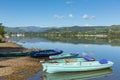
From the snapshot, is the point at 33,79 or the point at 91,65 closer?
the point at 33,79

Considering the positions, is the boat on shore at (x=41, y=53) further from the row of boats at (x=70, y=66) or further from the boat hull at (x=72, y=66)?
Result: the boat hull at (x=72, y=66)

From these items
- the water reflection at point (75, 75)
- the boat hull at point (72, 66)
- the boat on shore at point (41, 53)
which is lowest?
the water reflection at point (75, 75)

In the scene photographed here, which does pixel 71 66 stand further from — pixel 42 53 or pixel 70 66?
pixel 42 53

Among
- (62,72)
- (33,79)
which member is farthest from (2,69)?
(62,72)

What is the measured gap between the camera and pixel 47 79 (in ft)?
123

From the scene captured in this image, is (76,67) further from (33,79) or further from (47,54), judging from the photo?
(47,54)

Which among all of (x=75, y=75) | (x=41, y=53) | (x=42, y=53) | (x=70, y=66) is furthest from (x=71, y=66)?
(x=42, y=53)

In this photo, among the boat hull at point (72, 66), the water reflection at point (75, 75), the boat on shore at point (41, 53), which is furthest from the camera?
the boat on shore at point (41, 53)

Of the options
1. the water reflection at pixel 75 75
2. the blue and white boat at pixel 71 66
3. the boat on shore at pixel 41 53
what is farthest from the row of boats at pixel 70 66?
the boat on shore at pixel 41 53

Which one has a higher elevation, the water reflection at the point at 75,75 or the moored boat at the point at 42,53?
the moored boat at the point at 42,53

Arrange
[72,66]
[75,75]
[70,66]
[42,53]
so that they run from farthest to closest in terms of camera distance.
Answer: [42,53], [72,66], [70,66], [75,75]

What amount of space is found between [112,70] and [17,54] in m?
25.0

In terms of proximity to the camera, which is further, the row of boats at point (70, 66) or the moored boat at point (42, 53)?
the moored boat at point (42, 53)

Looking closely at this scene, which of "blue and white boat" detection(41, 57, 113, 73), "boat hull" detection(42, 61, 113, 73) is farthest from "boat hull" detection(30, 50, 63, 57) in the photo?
"boat hull" detection(42, 61, 113, 73)
